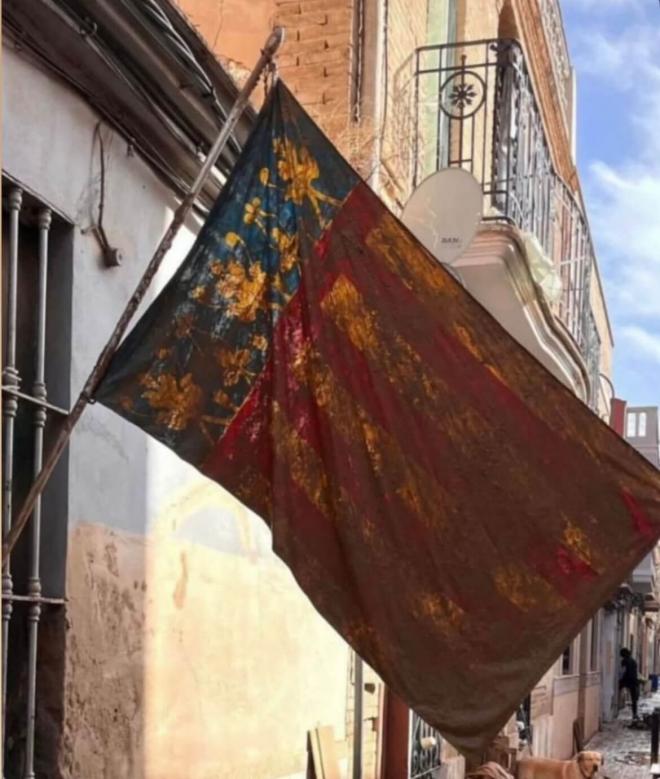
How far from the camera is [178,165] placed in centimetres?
540

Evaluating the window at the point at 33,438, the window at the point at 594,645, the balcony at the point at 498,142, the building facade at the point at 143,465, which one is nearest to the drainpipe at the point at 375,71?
the building facade at the point at 143,465

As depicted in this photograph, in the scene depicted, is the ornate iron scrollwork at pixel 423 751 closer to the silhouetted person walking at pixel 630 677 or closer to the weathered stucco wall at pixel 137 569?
the weathered stucco wall at pixel 137 569

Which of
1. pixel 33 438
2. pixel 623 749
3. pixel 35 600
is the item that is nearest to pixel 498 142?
pixel 33 438

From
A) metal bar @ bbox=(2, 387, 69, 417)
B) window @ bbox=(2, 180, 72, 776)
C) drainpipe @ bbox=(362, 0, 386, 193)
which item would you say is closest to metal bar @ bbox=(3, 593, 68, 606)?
window @ bbox=(2, 180, 72, 776)

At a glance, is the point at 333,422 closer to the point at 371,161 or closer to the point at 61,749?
the point at 61,749

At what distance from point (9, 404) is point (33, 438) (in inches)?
11.5

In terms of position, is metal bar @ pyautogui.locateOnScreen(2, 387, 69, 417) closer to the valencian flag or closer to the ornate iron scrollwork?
the valencian flag

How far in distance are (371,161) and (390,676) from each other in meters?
5.00

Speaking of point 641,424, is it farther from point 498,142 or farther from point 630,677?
point 498,142

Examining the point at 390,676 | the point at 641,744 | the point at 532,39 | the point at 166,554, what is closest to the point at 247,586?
the point at 166,554

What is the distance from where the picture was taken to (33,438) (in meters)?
4.21

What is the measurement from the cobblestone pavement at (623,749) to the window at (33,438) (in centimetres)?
1074

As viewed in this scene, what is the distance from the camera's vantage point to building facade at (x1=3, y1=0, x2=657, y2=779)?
4.22m

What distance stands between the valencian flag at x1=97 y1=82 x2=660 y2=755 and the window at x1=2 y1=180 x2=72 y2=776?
93 cm
